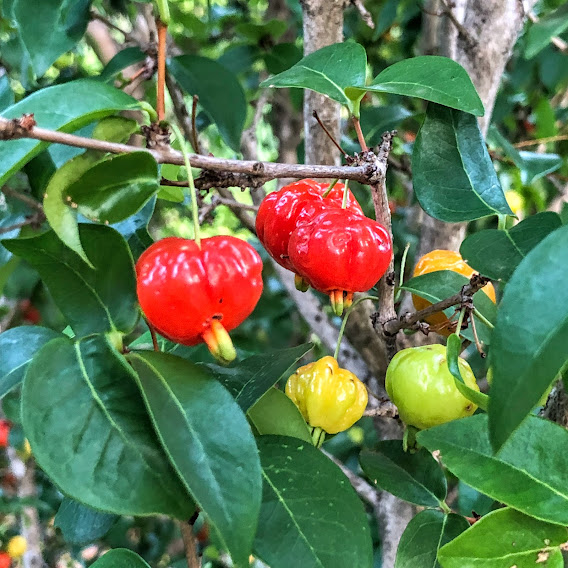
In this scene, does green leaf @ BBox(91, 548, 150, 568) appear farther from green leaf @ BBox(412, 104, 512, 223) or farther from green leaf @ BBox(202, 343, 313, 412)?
green leaf @ BBox(412, 104, 512, 223)

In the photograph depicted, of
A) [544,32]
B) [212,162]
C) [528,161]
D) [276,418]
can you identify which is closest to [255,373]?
[276,418]

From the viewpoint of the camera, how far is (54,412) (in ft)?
1.10

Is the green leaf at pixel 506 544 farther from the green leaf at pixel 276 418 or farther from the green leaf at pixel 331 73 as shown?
the green leaf at pixel 331 73

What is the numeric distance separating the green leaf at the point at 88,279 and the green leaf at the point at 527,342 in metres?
0.24

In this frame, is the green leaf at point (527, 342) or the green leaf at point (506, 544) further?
the green leaf at point (506, 544)

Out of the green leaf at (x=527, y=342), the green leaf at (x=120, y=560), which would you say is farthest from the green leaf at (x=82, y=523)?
the green leaf at (x=527, y=342)

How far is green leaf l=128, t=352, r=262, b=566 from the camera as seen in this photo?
0.30 m

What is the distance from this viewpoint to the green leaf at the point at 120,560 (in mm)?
429

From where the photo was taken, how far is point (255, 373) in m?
0.44

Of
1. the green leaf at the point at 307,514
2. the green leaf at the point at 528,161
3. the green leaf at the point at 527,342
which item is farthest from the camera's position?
the green leaf at the point at 528,161

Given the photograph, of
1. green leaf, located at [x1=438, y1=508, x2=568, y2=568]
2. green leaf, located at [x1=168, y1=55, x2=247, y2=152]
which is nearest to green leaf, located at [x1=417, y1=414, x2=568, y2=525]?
green leaf, located at [x1=438, y1=508, x2=568, y2=568]

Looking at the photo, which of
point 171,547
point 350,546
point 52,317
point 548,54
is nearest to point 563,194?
point 548,54

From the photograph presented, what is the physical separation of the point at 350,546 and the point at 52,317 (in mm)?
1159

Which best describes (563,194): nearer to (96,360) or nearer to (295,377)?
(295,377)
